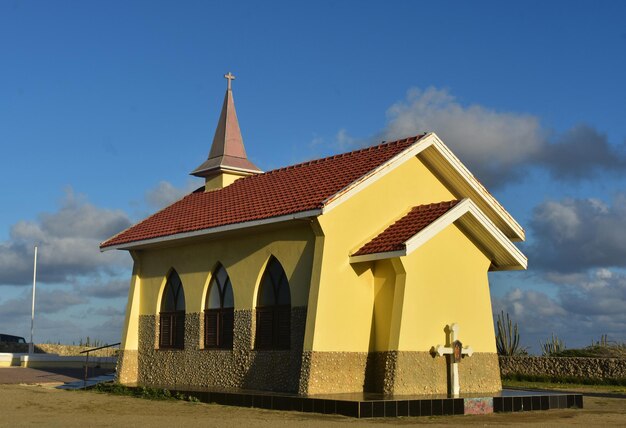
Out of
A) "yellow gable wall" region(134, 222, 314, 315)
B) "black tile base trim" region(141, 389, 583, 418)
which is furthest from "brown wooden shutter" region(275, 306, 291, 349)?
"black tile base trim" region(141, 389, 583, 418)

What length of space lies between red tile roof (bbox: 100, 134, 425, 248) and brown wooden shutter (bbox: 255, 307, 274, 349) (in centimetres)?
221

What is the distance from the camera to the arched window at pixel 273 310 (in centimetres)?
1867

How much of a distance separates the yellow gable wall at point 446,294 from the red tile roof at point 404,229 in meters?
0.55

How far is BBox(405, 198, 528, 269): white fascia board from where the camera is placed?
17016 millimetres

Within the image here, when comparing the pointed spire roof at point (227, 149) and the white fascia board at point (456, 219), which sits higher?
the pointed spire roof at point (227, 149)

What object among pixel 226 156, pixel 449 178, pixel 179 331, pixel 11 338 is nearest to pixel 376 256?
pixel 449 178

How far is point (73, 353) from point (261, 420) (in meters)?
29.2

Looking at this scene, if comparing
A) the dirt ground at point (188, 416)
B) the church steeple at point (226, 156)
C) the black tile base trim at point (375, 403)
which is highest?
the church steeple at point (226, 156)

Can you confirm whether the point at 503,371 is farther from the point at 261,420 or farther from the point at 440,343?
the point at 261,420

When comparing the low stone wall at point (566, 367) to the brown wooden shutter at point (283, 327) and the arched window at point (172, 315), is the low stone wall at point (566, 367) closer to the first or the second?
the arched window at point (172, 315)

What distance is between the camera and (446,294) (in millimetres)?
18688

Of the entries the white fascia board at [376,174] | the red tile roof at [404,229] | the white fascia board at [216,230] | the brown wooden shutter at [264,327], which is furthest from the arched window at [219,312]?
the white fascia board at [376,174]

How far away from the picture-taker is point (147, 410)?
1619 cm

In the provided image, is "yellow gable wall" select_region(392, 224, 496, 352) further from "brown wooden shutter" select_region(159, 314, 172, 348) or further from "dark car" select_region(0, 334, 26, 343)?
"dark car" select_region(0, 334, 26, 343)
